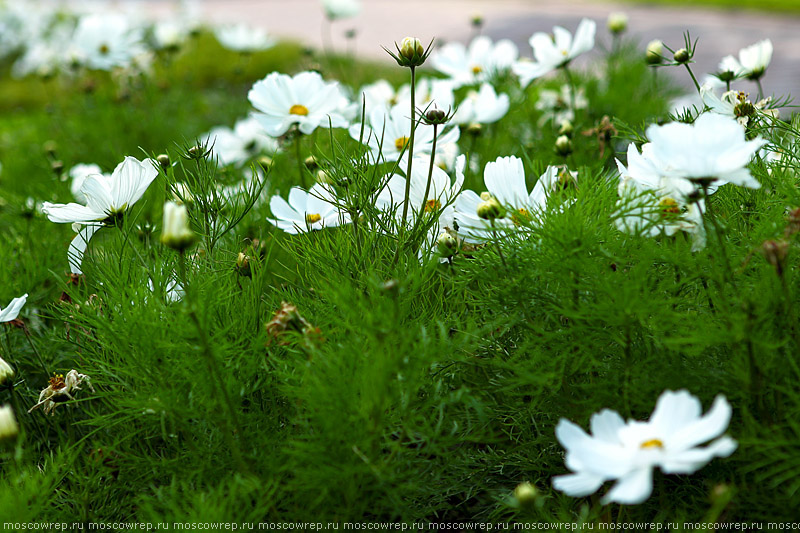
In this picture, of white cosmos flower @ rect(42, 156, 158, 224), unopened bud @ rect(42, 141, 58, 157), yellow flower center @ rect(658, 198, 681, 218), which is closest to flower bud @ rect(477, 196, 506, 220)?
yellow flower center @ rect(658, 198, 681, 218)

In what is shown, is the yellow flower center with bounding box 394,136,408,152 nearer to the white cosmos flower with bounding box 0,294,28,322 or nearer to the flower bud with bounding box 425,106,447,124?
the flower bud with bounding box 425,106,447,124

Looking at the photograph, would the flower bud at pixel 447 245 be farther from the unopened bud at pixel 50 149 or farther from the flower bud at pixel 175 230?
the unopened bud at pixel 50 149

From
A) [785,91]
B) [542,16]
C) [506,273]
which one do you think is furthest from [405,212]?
[542,16]

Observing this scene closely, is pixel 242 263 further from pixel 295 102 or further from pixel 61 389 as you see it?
pixel 295 102

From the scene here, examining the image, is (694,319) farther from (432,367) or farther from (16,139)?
(16,139)

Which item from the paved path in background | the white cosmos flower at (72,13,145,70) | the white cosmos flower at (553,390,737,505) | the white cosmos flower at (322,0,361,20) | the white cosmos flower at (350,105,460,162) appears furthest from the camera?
the paved path in background
